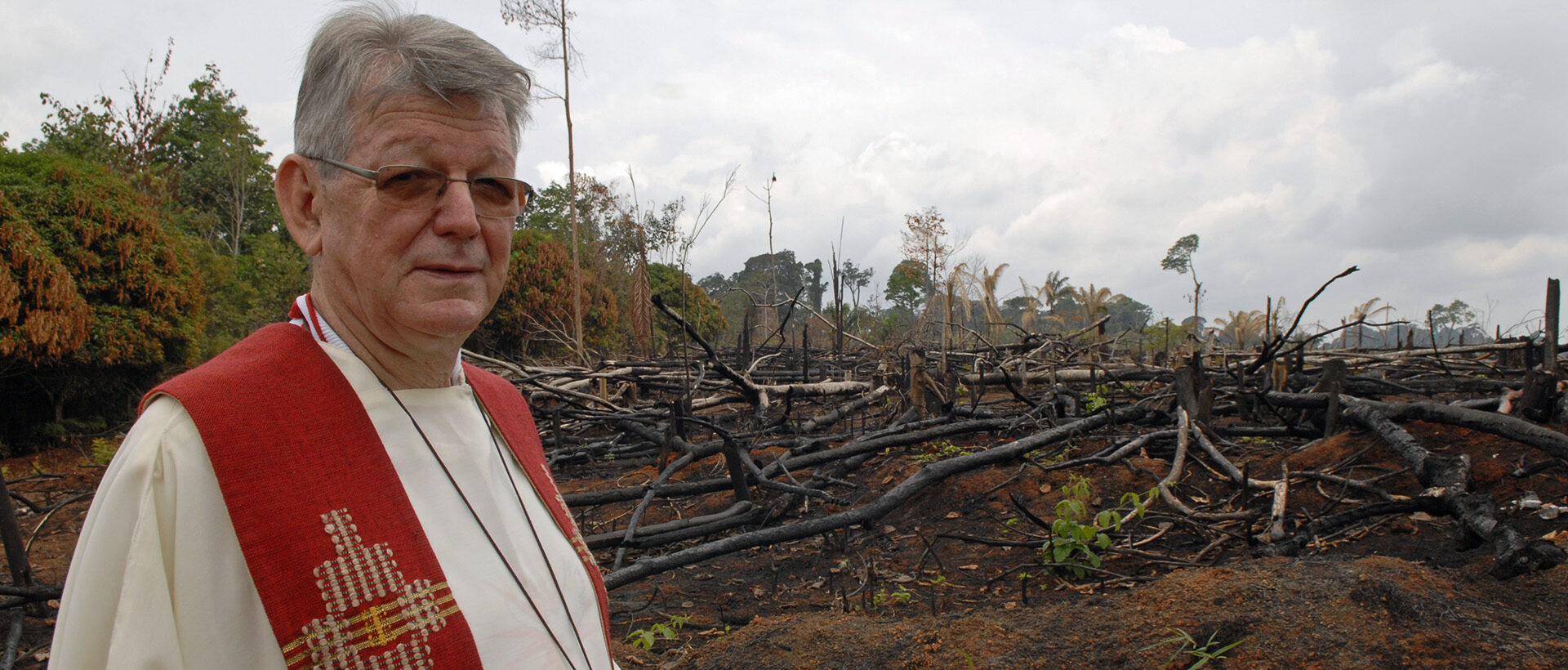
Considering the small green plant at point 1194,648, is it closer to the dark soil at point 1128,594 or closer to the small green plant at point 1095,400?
the dark soil at point 1128,594

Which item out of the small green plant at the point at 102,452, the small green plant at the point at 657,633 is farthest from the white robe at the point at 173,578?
the small green plant at the point at 102,452

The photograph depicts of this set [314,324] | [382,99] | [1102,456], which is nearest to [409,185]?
[382,99]

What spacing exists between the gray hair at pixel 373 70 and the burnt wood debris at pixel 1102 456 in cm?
207

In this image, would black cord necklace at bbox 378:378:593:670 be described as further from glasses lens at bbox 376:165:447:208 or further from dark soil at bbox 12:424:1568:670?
dark soil at bbox 12:424:1568:670

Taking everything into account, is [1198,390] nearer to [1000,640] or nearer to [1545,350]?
[1545,350]

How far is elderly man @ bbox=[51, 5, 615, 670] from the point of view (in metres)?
0.92

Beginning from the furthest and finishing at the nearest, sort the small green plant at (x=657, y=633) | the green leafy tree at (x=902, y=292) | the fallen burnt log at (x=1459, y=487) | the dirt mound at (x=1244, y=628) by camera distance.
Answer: the green leafy tree at (x=902, y=292), the small green plant at (x=657, y=633), the fallen burnt log at (x=1459, y=487), the dirt mound at (x=1244, y=628)

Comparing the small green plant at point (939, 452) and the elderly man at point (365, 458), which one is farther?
the small green plant at point (939, 452)

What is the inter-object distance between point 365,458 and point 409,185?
0.44m

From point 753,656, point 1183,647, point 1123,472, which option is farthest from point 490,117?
point 1123,472

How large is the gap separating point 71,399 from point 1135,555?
38.9ft

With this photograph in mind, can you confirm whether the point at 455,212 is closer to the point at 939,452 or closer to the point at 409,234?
the point at 409,234

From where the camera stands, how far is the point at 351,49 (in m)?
1.25

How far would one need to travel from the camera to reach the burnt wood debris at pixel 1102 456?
121 inches
